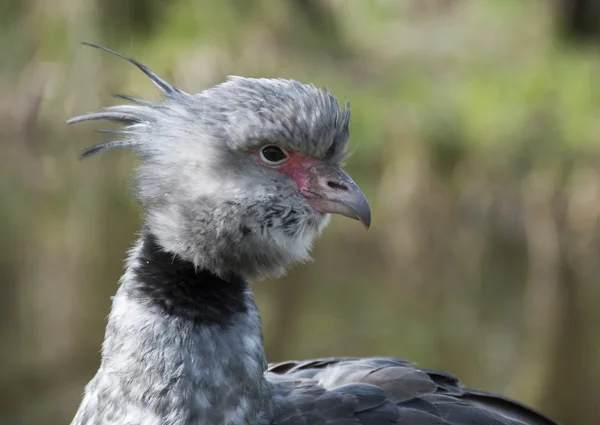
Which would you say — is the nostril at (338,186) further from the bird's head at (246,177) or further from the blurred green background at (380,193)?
the blurred green background at (380,193)

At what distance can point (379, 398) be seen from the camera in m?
2.40

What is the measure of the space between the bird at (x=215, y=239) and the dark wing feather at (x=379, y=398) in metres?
0.03

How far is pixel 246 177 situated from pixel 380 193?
19.4 feet

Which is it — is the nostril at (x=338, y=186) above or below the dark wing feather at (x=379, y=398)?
above

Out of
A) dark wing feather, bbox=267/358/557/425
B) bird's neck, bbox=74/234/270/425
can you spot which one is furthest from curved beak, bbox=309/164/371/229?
dark wing feather, bbox=267/358/557/425

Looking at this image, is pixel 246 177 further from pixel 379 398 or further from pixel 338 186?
pixel 379 398

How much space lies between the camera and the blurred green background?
5996 millimetres

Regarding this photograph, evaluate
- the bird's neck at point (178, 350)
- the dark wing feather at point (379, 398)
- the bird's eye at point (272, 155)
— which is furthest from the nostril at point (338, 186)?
the dark wing feather at point (379, 398)

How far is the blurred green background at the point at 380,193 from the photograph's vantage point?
5996 mm

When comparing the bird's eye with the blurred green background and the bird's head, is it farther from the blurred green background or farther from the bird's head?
the blurred green background

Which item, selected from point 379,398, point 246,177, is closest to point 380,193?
point 379,398

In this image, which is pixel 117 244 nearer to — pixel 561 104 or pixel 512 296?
pixel 512 296

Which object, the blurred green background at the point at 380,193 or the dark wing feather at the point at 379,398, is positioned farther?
the blurred green background at the point at 380,193

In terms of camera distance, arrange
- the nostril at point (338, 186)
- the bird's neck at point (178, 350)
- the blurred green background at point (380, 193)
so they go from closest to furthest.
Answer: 1. the bird's neck at point (178, 350)
2. the nostril at point (338, 186)
3. the blurred green background at point (380, 193)
